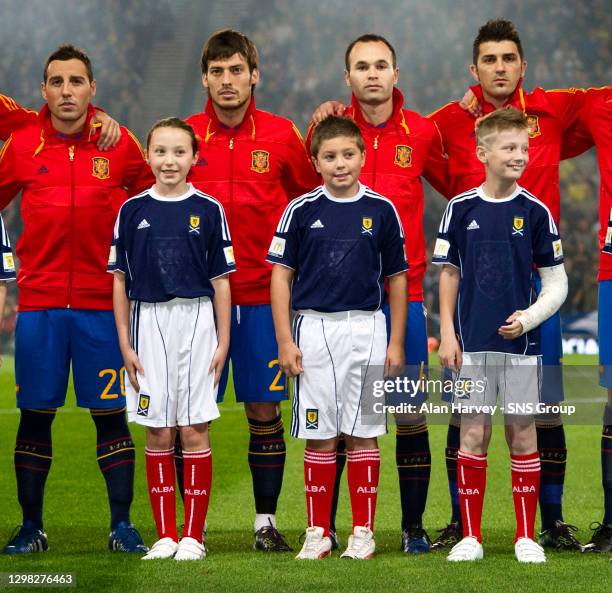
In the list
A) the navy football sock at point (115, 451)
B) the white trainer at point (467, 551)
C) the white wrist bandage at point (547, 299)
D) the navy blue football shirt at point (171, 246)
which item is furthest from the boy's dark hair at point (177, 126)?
the white trainer at point (467, 551)

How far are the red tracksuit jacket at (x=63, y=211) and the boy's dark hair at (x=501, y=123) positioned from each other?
1.63 meters

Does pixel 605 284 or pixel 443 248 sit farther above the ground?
pixel 443 248

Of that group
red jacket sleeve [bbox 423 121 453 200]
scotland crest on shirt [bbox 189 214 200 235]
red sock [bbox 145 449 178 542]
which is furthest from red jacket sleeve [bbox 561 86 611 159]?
red sock [bbox 145 449 178 542]

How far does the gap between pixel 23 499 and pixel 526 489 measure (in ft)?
7.00

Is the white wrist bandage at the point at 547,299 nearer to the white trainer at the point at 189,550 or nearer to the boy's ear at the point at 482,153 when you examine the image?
the boy's ear at the point at 482,153

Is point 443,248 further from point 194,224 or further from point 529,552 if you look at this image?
point 529,552

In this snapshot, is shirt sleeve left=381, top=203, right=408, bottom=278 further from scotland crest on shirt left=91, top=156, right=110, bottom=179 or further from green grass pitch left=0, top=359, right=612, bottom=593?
scotland crest on shirt left=91, top=156, right=110, bottom=179

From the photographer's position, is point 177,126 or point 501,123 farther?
point 177,126

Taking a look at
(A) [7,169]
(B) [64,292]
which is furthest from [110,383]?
(A) [7,169]

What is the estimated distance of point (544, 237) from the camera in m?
4.55

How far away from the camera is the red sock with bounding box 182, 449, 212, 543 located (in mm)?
4613

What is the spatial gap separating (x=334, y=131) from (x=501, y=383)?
45.7 inches

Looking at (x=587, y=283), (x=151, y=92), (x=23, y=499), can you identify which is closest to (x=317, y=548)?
(x=23, y=499)

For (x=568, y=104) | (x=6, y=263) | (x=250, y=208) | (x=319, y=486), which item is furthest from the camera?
(x=568, y=104)
